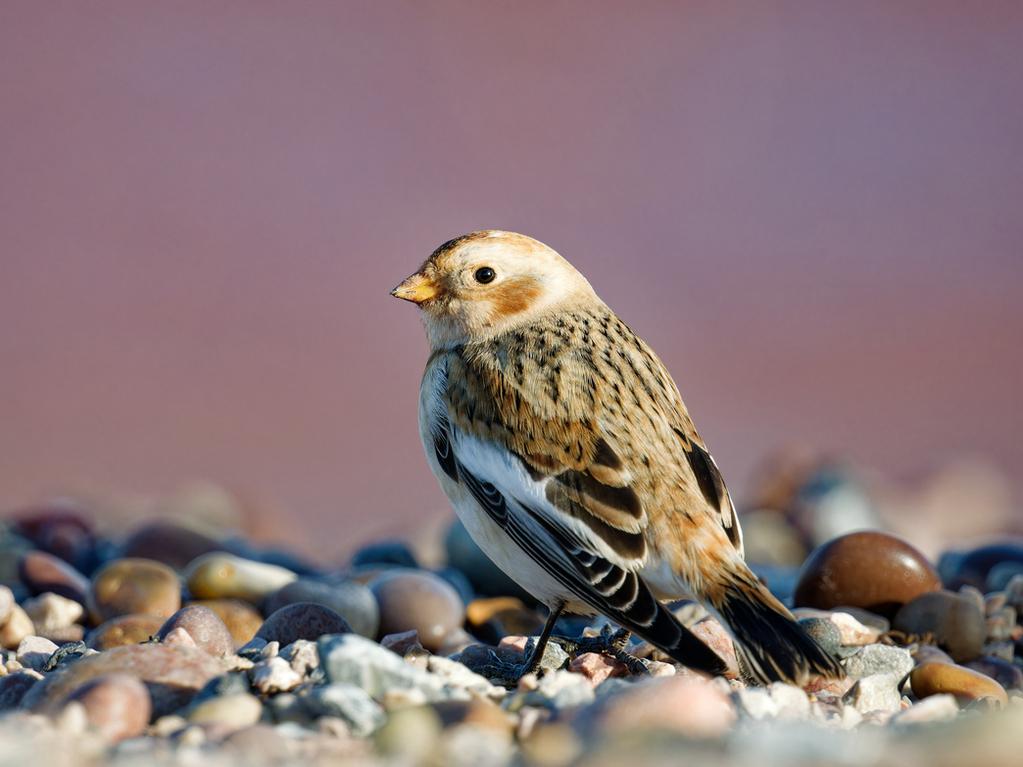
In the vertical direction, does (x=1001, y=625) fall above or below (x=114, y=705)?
above

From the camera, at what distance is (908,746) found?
1.96 metres

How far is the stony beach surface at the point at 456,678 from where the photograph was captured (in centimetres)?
195

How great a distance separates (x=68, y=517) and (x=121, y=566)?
3.20m

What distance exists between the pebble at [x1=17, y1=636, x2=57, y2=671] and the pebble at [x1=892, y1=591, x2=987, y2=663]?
3.40m

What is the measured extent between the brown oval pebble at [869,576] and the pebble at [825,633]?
2.71 feet

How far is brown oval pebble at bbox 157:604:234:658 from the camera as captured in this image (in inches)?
136

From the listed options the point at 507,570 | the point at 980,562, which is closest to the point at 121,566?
the point at 507,570

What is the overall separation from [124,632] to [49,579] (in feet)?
5.35

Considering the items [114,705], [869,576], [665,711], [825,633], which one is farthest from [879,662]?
[114,705]

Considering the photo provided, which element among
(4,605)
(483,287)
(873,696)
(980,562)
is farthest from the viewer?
(980,562)

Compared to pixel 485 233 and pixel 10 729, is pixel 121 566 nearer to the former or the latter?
pixel 485 233

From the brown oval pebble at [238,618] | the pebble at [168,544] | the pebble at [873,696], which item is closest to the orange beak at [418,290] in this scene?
the brown oval pebble at [238,618]

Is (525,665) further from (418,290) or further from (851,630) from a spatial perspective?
(418,290)

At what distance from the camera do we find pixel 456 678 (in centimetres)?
255
